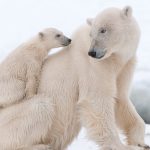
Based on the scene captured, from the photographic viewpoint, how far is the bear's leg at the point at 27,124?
477 centimetres

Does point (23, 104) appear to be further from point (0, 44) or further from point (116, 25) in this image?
point (0, 44)

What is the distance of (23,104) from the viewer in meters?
4.87

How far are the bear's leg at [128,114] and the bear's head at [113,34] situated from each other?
9.4 inches

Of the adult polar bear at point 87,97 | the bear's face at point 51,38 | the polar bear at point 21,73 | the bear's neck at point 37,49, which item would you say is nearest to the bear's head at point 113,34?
the adult polar bear at point 87,97

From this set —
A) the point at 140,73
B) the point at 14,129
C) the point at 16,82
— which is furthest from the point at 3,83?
the point at 140,73

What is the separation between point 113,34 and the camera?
4535 millimetres

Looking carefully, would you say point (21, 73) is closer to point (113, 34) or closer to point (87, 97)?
point (87, 97)

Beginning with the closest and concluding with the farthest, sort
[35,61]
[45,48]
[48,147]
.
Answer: [48,147] → [35,61] → [45,48]

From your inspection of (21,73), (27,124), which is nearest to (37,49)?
(21,73)

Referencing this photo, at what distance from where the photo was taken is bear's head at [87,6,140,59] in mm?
4484

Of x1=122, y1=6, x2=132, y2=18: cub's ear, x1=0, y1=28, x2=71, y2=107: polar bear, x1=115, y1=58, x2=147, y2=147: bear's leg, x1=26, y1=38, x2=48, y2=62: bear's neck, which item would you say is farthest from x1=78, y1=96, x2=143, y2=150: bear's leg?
x1=26, y1=38, x2=48, y2=62: bear's neck

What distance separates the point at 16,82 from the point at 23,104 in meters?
0.24

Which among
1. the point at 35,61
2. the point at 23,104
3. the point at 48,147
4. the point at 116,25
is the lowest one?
the point at 48,147

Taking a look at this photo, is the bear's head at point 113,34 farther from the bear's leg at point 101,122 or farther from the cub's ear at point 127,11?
the bear's leg at point 101,122
